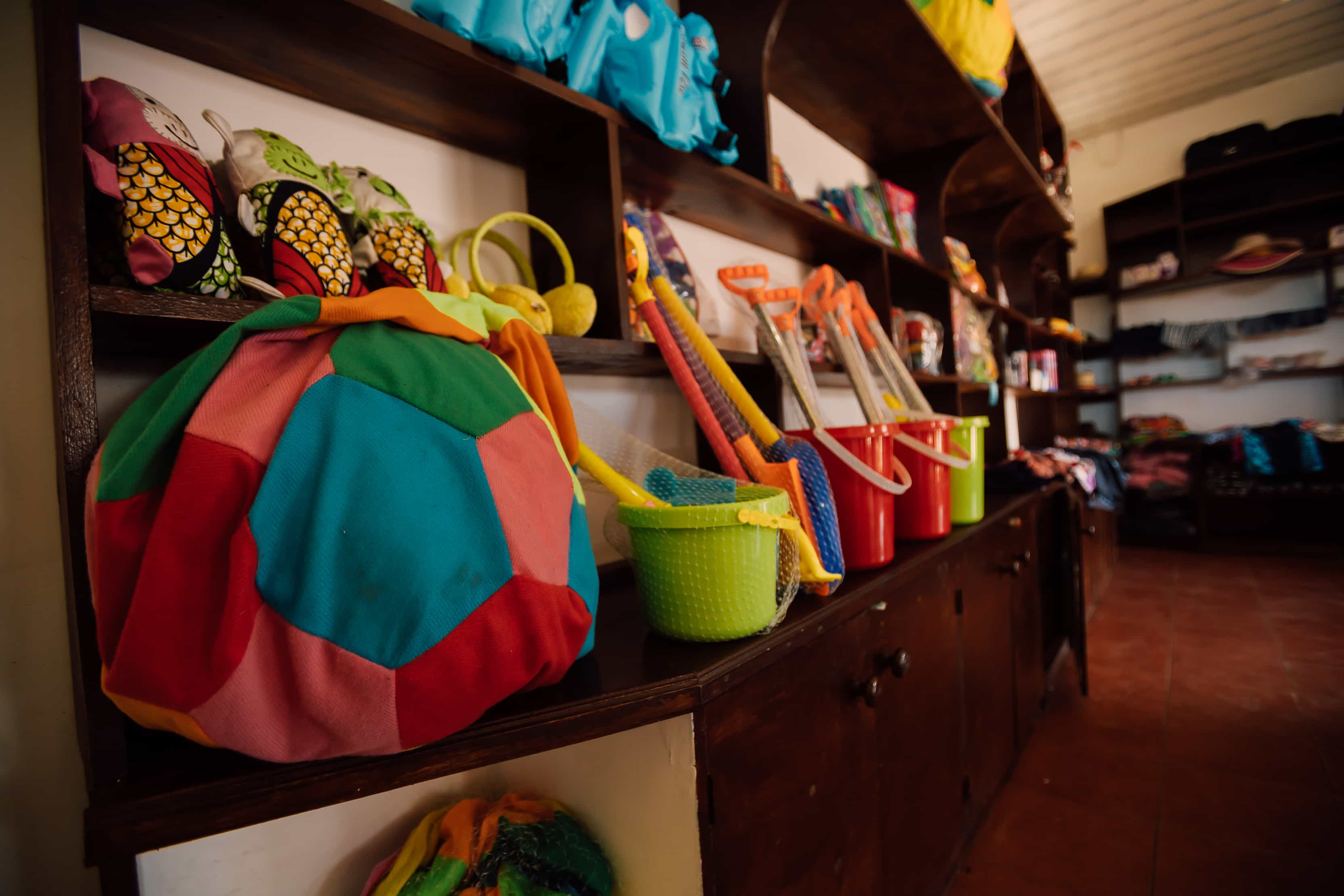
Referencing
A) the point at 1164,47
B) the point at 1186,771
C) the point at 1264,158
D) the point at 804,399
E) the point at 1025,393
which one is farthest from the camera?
the point at 1264,158

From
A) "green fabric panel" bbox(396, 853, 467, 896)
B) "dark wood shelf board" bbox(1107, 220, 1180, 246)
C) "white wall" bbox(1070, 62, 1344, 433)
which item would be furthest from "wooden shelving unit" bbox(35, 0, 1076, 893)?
"white wall" bbox(1070, 62, 1344, 433)

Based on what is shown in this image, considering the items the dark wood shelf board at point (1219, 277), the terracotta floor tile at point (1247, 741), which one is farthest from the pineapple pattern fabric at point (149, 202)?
the dark wood shelf board at point (1219, 277)

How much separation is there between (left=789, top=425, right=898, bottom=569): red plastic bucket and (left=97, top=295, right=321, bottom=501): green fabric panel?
2.77 ft

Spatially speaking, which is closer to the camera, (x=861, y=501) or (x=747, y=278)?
(x=861, y=501)

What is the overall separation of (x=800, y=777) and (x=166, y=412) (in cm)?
77

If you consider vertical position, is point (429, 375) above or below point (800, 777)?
above

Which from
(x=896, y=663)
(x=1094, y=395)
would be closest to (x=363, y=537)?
(x=896, y=663)

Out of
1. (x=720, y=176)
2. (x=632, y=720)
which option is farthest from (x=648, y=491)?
(x=720, y=176)

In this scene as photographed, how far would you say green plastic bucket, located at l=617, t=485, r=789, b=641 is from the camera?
2.35ft

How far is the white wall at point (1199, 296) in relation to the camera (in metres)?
4.12

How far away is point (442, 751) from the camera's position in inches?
20.7

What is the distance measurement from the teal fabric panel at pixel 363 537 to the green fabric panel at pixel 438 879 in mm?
531

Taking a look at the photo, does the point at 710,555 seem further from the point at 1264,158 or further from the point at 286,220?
the point at 1264,158

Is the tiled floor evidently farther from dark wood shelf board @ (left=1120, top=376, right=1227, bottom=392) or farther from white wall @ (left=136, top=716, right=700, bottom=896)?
dark wood shelf board @ (left=1120, top=376, right=1227, bottom=392)
